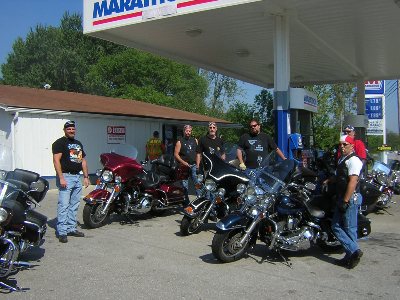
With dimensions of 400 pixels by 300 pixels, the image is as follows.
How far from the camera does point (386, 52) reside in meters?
15.3

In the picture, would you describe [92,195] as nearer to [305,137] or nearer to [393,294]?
[393,294]

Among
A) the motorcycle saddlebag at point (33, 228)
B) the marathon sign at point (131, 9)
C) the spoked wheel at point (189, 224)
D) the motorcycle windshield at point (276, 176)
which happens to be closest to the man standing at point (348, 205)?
the motorcycle windshield at point (276, 176)

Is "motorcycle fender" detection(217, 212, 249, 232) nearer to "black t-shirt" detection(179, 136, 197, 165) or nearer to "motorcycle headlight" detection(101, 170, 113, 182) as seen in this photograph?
"motorcycle headlight" detection(101, 170, 113, 182)

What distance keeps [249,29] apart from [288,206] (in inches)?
284

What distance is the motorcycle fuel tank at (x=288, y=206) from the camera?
616cm

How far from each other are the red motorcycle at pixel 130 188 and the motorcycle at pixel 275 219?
9.34 ft

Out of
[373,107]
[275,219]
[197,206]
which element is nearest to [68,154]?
[197,206]

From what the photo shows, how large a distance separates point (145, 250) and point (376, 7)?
7.54 meters

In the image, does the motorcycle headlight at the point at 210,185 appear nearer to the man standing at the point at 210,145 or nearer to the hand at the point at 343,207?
the man standing at the point at 210,145

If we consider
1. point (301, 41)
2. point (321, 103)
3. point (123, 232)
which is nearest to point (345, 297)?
point (123, 232)

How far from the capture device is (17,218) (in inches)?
216

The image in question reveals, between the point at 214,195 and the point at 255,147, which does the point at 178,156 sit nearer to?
the point at 255,147

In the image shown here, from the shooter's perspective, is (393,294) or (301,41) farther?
(301,41)

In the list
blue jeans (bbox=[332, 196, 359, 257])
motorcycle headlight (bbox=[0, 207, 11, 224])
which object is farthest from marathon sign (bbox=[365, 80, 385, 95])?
motorcycle headlight (bbox=[0, 207, 11, 224])
